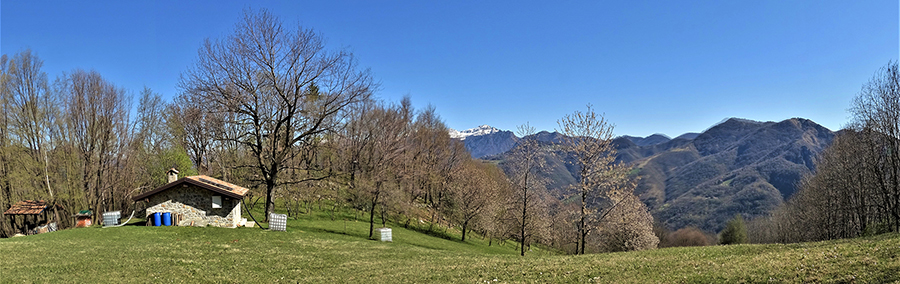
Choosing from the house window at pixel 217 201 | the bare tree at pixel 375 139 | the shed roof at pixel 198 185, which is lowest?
the house window at pixel 217 201

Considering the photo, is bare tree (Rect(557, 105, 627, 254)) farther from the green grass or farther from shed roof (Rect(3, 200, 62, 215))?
shed roof (Rect(3, 200, 62, 215))

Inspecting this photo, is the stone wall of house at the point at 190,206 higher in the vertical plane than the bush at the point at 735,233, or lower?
higher

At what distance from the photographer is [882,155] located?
106ft

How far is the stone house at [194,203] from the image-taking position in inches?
1086

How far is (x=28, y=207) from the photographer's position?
32938 millimetres

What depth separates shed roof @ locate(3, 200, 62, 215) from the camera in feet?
106

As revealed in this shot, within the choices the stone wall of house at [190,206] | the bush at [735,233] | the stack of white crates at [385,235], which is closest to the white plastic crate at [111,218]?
the stone wall of house at [190,206]

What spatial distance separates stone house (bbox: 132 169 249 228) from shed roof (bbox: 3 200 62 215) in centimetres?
1305

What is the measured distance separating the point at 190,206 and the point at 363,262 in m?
16.8

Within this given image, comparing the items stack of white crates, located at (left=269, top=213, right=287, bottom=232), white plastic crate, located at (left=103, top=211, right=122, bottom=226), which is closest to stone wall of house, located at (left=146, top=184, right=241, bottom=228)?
white plastic crate, located at (left=103, top=211, right=122, bottom=226)

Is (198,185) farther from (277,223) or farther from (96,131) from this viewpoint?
(96,131)

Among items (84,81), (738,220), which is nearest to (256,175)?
(84,81)

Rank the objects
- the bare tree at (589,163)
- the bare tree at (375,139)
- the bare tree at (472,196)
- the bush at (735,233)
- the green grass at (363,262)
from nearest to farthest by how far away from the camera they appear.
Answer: the green grass at (363,262) → the bare tree at (589,163) → the bare tree at (472,196) → the bare tree at (375,139) → the bush at (735,233)

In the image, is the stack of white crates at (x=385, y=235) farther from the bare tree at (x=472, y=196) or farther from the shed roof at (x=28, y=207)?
Answer: the shed roof at (x=28, y=207)
